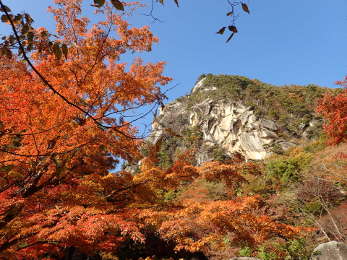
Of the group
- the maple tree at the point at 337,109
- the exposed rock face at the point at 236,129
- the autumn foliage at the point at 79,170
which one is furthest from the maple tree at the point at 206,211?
the exposed rock face at the point at 236,129

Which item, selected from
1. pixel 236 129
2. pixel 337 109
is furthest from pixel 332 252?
pixel 236 129

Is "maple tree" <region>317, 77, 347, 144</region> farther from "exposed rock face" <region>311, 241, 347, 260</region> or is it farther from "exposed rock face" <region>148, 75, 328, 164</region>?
"exposed rock face" <region>148, 75, 328, 164</region>

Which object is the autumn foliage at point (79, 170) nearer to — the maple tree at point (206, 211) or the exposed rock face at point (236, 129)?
the maple tree at point (206, 211)

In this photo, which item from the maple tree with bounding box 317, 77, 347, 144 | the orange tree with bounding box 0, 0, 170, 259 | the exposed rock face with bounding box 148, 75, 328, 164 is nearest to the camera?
the orange tree with bounding box 0, 0, 170, 259

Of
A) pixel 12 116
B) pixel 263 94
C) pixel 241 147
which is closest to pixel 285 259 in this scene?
pixel 12 116

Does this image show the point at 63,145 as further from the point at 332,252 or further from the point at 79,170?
the point at 332,252

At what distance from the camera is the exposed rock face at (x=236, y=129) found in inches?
1270

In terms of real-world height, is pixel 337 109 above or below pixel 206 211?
above

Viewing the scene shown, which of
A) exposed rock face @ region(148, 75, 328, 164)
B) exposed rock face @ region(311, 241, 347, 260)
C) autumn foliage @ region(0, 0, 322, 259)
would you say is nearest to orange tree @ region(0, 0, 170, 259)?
autumn foliage @ region(0, 0, 322, 259)

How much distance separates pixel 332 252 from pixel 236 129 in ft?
92.3

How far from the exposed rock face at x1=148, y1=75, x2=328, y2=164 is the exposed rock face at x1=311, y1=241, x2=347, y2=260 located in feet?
75.0

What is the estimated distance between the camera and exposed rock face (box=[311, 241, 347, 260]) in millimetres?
6777

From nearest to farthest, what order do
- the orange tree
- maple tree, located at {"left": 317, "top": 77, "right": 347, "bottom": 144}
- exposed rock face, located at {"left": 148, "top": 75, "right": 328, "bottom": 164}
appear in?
the orange tree → maple tree, located at {"left": 317, "top": 77, "right": 347, "bottom": 144} → exposed rock face, located at {"left": 148, "top": 75, "right": 328, "bottom": 164}

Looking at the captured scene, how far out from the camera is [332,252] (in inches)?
273
